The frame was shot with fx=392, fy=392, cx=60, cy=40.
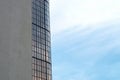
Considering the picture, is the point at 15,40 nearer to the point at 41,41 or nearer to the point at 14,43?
the point at 14,43

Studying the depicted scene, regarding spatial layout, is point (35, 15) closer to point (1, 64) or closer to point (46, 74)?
point (46, 74)

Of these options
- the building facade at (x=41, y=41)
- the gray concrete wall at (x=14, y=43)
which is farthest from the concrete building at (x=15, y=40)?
the building facade at (x=41, y=41)

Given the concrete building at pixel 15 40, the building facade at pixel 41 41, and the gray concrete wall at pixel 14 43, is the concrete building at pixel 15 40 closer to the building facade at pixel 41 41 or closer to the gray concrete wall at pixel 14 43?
the gray concrete wall at pixel 14 43

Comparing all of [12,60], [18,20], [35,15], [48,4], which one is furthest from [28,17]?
[48,4]

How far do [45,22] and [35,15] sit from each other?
4283 millimetres

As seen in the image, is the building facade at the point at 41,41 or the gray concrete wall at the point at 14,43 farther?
the building facade at the point at 41,41

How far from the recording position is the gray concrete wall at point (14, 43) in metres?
44.4

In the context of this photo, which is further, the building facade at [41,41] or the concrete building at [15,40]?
the building facade at [41,41]

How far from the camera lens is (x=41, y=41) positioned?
11125 centimetres

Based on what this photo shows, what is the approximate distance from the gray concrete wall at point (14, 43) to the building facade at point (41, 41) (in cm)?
5672

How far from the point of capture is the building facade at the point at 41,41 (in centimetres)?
10581

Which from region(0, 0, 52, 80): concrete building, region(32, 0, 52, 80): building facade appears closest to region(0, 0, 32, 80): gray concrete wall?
region(0, 0, 52, 80): concrete building

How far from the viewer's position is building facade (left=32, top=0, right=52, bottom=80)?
10581 cm

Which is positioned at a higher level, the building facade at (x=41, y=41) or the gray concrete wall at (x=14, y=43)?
the building facade at (x=41, y=41)
